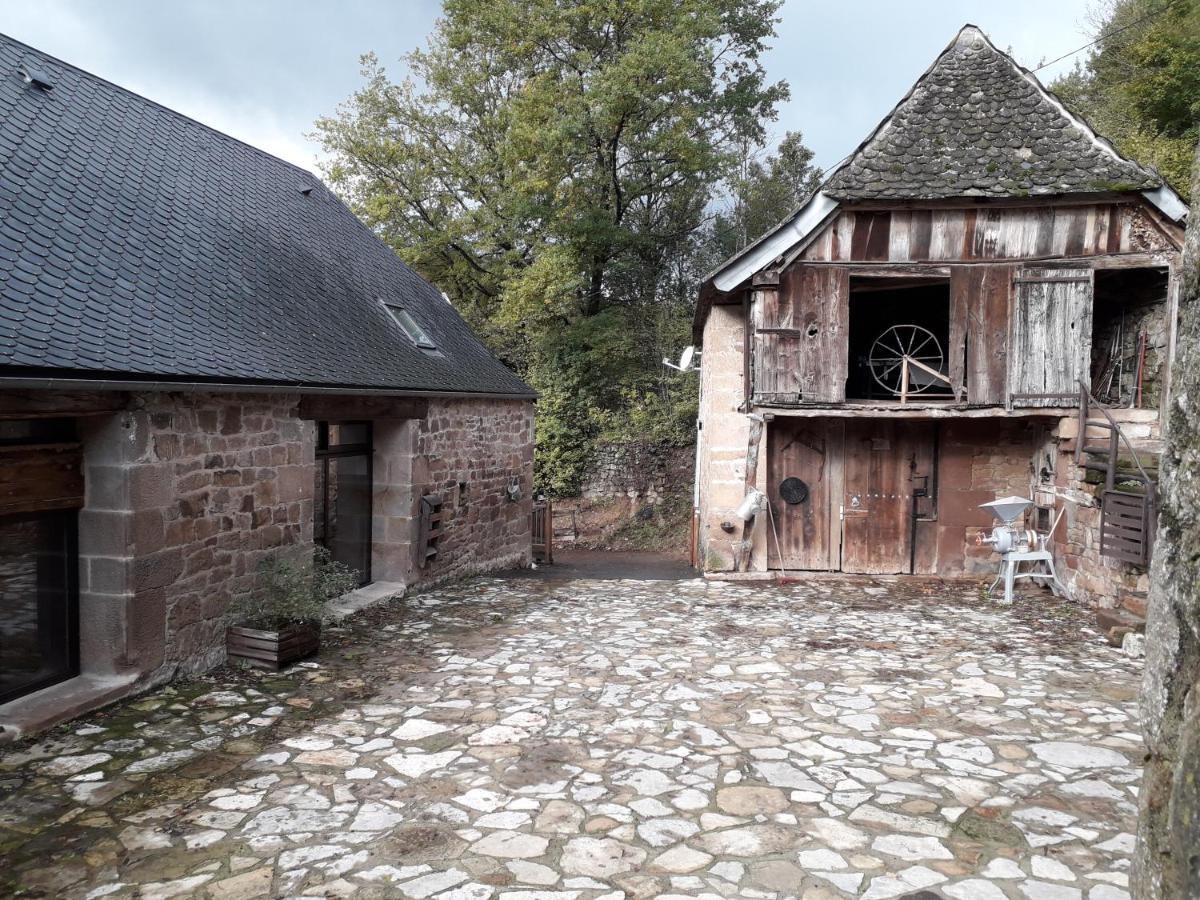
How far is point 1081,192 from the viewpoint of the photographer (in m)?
8.35

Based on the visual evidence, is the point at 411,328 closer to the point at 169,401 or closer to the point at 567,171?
the point at 169,401

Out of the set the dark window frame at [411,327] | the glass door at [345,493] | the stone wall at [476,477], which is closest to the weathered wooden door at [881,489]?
the stone wall at [476,477]

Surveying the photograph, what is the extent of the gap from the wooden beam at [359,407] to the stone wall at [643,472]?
855 centimetres

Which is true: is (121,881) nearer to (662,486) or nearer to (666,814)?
(666,814)

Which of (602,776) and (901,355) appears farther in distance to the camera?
(901,355)

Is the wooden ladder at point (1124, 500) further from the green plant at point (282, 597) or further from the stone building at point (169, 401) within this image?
the green plant at point (282, 597)

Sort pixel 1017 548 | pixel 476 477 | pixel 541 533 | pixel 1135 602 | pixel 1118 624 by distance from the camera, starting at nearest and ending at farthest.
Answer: pixel 1118 624, pixel 1135 602, pixel 1017 548, pixel 476 477, pixel 541 533

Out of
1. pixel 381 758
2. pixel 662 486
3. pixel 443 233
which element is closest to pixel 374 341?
pixel 381 758

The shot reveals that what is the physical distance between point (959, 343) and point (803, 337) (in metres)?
1.78

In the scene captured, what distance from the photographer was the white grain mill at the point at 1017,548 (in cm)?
787

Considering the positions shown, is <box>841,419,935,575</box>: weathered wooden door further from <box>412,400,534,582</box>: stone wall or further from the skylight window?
the skylight window

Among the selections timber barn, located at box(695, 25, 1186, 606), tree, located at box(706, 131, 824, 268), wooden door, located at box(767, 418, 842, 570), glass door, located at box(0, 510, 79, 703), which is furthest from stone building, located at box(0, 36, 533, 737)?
tree, located at box(706, 131, 824, 268)

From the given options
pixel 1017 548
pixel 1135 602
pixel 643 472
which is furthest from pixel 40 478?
pixel 643 472

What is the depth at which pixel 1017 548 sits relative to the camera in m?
8.51
